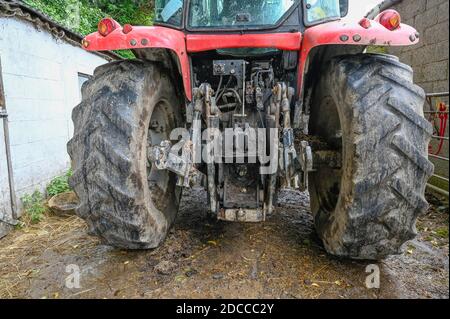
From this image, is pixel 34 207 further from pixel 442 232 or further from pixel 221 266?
pixel 442 232

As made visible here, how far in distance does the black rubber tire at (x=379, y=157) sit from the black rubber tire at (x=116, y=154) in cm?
124

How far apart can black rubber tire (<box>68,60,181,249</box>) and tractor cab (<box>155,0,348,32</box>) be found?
65 cm

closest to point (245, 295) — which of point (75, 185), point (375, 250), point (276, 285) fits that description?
point (276, 285)

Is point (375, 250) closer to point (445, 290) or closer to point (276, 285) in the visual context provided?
point (445, 290)

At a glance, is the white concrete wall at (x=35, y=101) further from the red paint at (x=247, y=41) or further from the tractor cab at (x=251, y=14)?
the red paint at (x=247, y=41)

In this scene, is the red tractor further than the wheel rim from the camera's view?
No

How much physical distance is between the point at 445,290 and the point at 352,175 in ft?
3.04

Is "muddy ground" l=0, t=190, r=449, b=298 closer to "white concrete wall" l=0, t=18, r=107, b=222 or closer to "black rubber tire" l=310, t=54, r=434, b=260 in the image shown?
"black rubber tire" l=310, t=54, r=434, b=260

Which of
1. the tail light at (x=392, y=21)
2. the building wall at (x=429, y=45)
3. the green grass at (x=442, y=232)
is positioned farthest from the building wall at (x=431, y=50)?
the tail light at (x=392, y=21)

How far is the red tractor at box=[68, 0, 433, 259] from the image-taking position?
180cm

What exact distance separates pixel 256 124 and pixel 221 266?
1.09 m

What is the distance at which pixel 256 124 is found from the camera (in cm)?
252

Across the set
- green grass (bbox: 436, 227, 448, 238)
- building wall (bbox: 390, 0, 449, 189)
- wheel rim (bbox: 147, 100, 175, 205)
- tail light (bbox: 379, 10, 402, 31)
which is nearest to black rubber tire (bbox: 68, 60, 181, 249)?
wheel rim (bbox: 147, 100, 175, 205)

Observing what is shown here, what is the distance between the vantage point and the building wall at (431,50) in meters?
3.83
